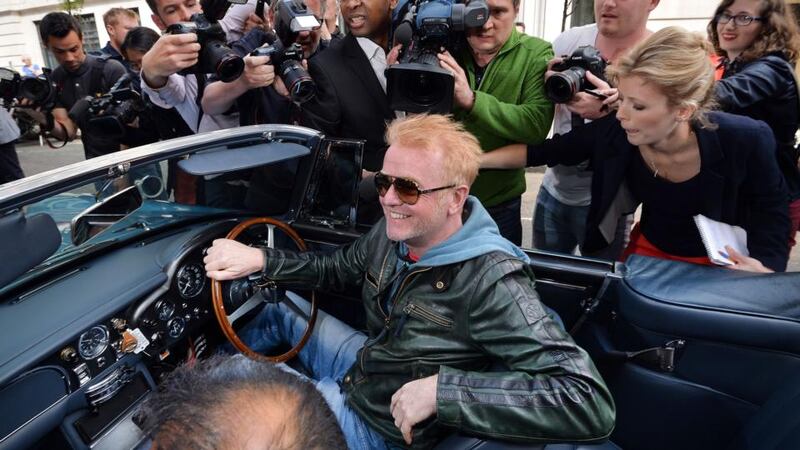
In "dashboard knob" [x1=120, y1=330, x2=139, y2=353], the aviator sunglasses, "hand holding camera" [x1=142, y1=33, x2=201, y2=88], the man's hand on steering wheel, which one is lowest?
"dashboard knob" [x1=120, y1=330, x2=139, y2=353]

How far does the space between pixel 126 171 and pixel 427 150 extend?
1.01 meters

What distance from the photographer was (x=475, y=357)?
5.02ft

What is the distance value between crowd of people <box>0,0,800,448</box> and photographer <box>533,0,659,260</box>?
11mm

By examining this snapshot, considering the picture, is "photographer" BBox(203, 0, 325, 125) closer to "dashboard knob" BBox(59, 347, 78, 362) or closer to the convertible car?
the convertible car

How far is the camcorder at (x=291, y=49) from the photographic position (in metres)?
2.27

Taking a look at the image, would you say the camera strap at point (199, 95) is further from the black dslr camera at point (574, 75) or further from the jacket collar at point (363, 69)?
the black dslr camera at point (574, 75)

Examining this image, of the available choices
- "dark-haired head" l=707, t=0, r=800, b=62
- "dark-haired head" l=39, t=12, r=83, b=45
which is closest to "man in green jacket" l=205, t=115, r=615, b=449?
"dark-haired head" l=707, t=0, r=800, b=62

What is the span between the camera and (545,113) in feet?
7.69

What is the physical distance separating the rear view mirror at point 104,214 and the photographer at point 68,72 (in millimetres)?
2864

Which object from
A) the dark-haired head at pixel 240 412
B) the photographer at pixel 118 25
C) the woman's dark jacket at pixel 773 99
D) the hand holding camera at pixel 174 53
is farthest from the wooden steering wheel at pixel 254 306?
the photographer at pixel 118 25

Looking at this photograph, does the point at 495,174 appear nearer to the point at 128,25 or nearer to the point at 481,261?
the point at 481,261

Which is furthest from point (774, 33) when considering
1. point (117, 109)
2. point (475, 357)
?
point (117, 109)

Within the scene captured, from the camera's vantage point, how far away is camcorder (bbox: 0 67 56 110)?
4.15 m

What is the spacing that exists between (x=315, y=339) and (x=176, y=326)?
576 mm
